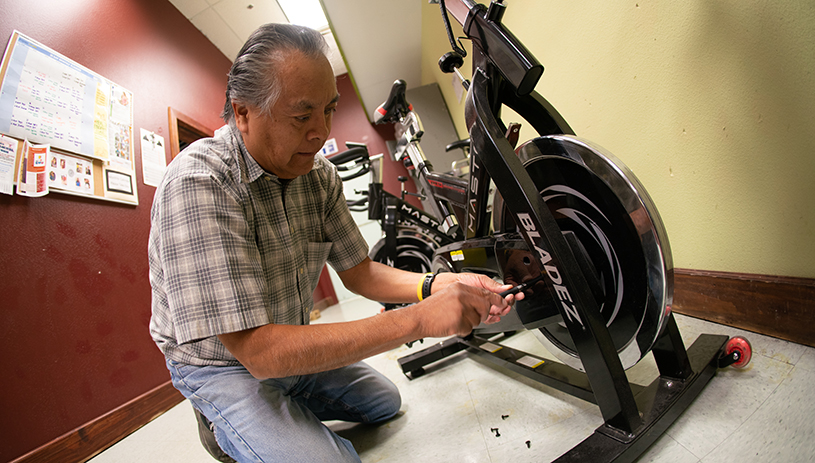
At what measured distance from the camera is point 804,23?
0.67 metres

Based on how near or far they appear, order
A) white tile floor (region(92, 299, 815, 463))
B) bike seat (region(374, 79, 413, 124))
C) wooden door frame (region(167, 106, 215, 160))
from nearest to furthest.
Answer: white tile floor (region(92, 299, 815, 463)), bike seat (region(374, 79, 413, 124)), wooden door frame (region(167, 106, 215, 160))

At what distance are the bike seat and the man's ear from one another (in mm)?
1274

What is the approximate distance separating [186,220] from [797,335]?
58.3 inches

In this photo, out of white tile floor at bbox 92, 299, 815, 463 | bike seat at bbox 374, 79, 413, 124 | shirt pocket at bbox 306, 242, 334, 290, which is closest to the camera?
white tile floor at bbox 92, 299, 815, 463

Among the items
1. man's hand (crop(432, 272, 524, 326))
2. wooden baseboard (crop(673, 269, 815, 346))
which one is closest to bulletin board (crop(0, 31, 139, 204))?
man's hand (crop(432, 272, 524, 326))

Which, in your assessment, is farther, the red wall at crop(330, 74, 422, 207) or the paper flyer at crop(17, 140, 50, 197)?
the red wall at crop(330, 74, 422, 207)

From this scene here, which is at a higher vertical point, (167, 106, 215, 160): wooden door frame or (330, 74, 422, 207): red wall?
(330, 74, 422, 207): red wall

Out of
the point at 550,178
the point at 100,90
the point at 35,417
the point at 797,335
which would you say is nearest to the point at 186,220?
the point at 550,178

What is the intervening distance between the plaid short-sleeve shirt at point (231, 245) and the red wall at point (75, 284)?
3.04 ft

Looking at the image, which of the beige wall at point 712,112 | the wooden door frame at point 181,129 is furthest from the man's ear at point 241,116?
the wooden door frame at point 181,129

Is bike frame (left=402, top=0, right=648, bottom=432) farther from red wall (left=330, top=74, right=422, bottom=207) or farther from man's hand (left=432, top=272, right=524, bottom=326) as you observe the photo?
red wall (left=330, top=74, right=422, bottom=207)

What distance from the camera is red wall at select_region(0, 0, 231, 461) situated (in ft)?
4.02

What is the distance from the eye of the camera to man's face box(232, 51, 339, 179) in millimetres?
717

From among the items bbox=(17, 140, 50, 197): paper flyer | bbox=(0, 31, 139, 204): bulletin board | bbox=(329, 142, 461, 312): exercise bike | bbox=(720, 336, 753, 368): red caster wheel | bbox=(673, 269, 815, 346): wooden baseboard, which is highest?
bbox=(0, 31, 139, 204): bulletin board
